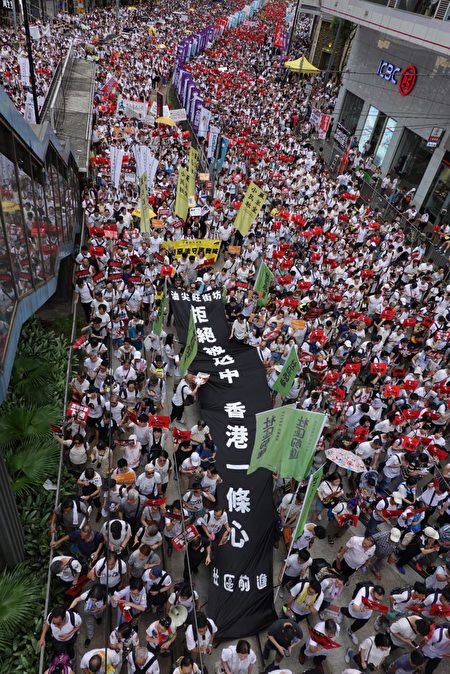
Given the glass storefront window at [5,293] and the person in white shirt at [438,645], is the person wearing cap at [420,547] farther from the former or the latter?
the glass storefront window at [5,293]

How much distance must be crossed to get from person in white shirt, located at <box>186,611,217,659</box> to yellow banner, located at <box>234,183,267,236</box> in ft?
33.2

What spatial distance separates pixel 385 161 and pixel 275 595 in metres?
23.6

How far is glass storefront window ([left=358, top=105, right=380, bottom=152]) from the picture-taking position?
2652cm

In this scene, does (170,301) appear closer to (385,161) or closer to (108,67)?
(385,161)

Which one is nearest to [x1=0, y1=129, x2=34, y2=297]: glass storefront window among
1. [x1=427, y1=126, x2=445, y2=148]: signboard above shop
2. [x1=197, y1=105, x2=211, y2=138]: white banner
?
[x1=197, y1=105, x2=211, y2=138]: white banner

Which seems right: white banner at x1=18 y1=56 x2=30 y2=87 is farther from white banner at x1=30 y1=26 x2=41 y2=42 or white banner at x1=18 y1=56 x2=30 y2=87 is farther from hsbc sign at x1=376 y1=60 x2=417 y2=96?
hsbc sign at x1=376 y1=60 x2=417 y2=96

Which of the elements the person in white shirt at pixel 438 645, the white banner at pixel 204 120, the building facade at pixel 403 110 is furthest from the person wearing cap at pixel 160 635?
the building facade at pixel 403 110

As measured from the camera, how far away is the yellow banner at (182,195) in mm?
13711

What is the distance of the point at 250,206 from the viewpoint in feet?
44.2

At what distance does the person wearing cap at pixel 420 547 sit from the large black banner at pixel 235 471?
2100mm

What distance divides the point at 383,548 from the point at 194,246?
8.76 m

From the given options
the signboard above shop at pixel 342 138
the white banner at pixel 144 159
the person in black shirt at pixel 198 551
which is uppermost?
the white banner at pixel 144 159

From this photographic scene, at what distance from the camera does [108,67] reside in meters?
30.7

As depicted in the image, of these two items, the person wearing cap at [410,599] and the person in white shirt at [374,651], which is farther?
the person wearing cap at [410,599]
